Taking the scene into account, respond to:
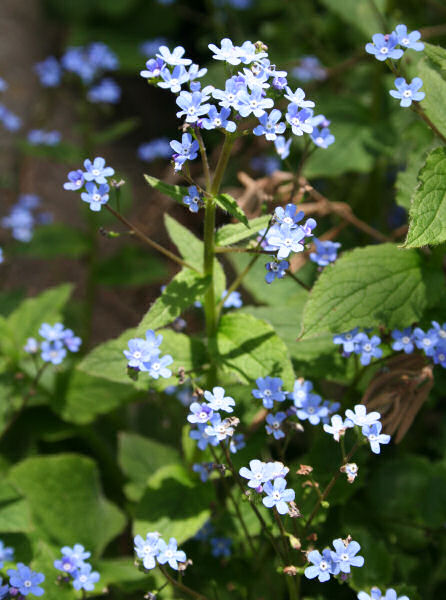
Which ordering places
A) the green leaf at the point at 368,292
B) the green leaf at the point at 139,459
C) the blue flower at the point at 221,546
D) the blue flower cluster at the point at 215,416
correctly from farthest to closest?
the green leaf at the point at 139,459 < the blue flower at the point at 221,546 < the green leaf at the point at 368,292 < the blue flower cluster at the point at 215,416

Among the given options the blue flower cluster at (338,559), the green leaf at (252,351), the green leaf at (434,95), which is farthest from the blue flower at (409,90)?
the blue flower cluster at (338,559)

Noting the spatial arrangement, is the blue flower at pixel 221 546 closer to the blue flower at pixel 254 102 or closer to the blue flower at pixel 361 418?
the blue flower at pixel 361 418

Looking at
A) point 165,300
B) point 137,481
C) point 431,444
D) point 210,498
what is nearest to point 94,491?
point 137,481

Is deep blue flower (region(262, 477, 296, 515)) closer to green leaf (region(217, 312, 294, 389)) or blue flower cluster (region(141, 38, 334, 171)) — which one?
green leaf (region(217, 312, 294, 389))

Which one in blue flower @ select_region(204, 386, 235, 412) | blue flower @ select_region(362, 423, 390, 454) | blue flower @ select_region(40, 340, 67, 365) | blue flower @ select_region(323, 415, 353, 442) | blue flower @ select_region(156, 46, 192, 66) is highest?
blue flower @ select_region(156, 46, 192, 66)

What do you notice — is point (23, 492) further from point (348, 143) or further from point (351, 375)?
point (348, 143)

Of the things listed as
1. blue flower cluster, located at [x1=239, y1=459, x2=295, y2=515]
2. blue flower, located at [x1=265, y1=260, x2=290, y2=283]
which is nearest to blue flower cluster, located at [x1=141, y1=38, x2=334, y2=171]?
blue flower, located at [x1=265, y1=260, x2=290, y2=283]
